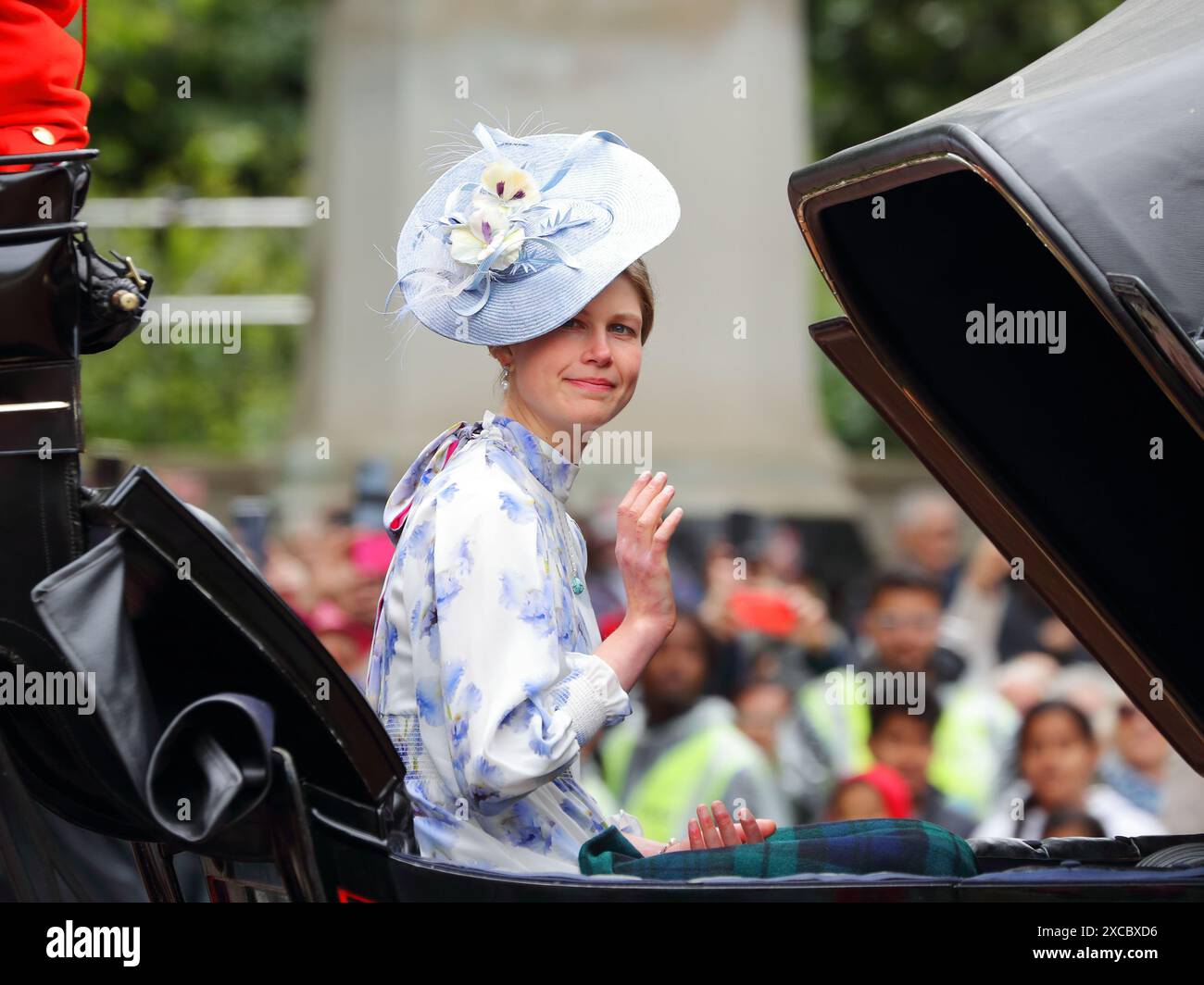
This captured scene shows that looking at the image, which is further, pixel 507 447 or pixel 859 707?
pixel 859 707

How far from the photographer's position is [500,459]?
2629 millimetres

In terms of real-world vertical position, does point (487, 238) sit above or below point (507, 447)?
above

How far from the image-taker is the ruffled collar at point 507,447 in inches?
106

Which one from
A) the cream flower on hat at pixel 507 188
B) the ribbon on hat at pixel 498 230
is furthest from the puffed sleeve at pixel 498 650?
the cream flower on hat at pixel 507 188

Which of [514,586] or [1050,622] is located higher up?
[514,586]

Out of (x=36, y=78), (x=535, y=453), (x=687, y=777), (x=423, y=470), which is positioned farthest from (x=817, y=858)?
(x=687, y=777)

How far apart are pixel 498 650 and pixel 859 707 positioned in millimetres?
3894

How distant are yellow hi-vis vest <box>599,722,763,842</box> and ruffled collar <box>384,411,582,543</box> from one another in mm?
2583

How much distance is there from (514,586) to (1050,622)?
15.6ft

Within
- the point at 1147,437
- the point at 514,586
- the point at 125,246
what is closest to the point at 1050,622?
the point at 1147,437

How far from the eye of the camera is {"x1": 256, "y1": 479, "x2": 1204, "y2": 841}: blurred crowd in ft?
17.5

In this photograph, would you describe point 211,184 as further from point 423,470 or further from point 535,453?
point 535,453

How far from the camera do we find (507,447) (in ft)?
8.79
